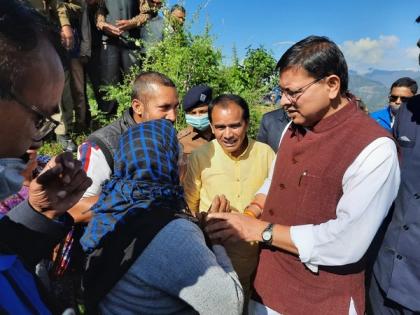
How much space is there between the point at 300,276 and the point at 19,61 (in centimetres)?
165

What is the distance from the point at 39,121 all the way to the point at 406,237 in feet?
6.03

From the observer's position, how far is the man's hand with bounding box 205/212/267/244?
6.36 feet

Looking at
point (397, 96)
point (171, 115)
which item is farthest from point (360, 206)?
point (397, 96)

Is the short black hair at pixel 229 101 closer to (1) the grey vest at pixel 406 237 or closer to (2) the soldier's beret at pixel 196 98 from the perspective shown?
(2) the soldier's beret at pixel 196 98

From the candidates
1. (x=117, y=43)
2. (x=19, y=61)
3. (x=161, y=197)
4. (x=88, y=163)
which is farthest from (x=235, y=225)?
(x=117, y=43)

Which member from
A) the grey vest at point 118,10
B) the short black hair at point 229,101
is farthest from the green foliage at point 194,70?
the short black hair at point 229,101

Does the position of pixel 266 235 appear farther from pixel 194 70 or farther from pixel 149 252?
pixel 194 70

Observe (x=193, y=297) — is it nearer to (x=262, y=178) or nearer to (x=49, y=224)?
(x=49, y=224)

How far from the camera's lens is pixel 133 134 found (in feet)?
5.56

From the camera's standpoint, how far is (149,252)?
1.39 meters

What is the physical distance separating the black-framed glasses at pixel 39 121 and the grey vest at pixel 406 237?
1759 mm

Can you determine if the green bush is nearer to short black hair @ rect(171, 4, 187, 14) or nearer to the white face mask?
short black hair @ rect(171, 4, 187, 14)

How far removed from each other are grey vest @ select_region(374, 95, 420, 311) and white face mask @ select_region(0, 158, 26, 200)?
1840 mm

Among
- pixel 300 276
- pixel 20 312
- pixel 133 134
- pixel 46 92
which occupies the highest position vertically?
pixel 46 92
